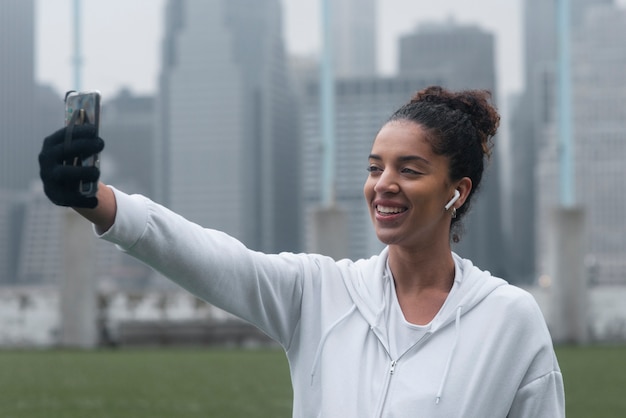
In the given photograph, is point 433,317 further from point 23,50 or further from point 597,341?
point 23,50

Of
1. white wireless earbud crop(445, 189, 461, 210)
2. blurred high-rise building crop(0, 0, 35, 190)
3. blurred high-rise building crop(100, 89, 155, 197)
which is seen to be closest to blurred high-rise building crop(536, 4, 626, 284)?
blurred high-rise building crop(100, 89, 155, 197)

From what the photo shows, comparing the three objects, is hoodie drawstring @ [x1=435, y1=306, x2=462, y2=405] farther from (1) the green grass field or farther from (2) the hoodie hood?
(1) the green grass field

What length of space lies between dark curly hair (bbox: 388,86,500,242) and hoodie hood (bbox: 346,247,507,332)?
17cm

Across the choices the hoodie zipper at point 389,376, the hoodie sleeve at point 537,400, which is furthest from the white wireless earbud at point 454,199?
the hoodie sleeve at point 537,400

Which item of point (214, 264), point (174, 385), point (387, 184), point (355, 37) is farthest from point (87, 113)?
point (355, 37)

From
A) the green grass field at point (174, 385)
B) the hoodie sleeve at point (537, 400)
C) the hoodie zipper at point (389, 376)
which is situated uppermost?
the hoodie zipper at point (389, 376)

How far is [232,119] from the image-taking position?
28.0 metres

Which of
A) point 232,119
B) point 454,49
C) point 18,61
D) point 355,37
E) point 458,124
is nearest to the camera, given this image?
point 458,124

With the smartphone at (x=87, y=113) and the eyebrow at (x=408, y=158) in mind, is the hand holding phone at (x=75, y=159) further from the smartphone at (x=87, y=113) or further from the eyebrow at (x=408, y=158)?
the eyebrow at (x=408, y=158)

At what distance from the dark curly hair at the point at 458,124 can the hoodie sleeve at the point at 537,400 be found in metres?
0.39

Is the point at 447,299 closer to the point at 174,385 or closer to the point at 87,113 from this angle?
the point at 87,113

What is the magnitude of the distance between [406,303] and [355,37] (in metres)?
17.6

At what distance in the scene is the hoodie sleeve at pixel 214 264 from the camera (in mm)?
1720

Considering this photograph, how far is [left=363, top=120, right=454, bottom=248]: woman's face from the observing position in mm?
1984
